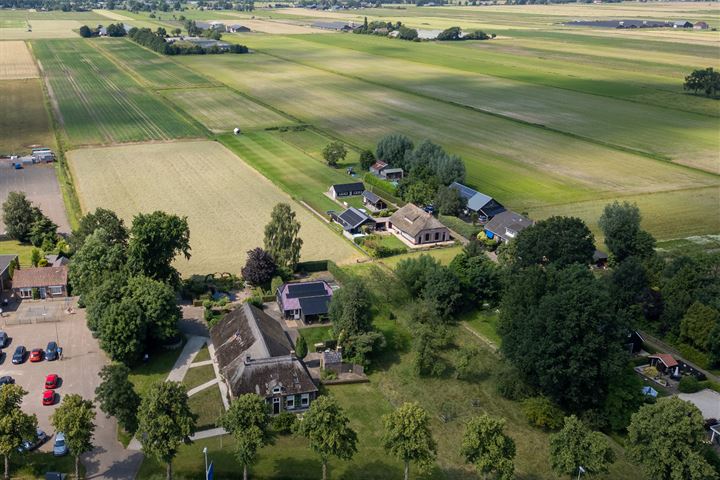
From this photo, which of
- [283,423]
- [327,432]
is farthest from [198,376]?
[327,432]

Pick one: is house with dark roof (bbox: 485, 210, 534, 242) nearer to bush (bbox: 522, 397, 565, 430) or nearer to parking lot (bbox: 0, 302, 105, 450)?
bush (bbox: 522, 397, 565, 430)

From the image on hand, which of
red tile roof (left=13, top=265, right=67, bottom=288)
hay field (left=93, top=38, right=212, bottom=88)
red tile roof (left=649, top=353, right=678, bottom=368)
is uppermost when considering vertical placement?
hay field (left=93, top=38, right=212, bottom=88)

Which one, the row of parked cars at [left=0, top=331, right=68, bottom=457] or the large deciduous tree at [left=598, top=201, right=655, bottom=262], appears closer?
the row of parked cars at [left=0, top=331, right=68, bottom=457]

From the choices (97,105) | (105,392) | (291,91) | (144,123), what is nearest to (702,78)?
(291,91)

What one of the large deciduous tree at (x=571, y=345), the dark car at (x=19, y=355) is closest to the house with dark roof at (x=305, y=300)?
the large deciduous tree at (x=571, y=345)

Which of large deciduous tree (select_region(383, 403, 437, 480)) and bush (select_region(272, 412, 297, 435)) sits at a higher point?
large deciduous tree (select_region(383, 403, 437, 480))

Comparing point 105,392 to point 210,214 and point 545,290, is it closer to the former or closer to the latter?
point 545,290

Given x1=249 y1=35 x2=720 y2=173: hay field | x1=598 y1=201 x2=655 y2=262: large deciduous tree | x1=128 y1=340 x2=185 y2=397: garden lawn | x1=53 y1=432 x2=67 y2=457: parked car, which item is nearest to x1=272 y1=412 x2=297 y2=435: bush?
x1=128 y1=340 x2=185 y2=397: garden lawn

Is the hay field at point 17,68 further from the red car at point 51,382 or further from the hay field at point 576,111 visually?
the red car at point 51,382
